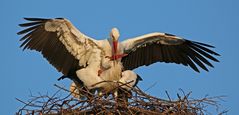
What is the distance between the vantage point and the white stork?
10461 mm

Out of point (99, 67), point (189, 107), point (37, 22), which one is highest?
point (37, 22)

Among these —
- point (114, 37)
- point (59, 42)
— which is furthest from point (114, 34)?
point (59, 42)

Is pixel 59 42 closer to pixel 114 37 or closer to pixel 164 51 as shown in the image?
pixel 114 37

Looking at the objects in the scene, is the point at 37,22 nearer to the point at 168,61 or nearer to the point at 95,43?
the point at 95,43

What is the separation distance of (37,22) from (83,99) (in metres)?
1.91

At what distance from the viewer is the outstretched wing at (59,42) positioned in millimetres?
10570

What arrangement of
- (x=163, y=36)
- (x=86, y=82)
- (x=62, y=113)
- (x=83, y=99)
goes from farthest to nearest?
(x=163, y=36) < (x=86, y=82) < (x=83, y=99) < (x=62, y=113)

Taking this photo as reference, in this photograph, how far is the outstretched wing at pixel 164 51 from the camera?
11078mm

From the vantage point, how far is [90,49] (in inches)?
420

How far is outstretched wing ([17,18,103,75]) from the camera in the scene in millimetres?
10570

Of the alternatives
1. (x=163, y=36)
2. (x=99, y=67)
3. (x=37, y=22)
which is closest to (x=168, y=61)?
(x=163, y=36)

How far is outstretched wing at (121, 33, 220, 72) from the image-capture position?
1108 cm

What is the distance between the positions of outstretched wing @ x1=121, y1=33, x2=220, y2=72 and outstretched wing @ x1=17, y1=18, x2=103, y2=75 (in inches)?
25.7

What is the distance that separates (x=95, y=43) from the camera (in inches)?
420
